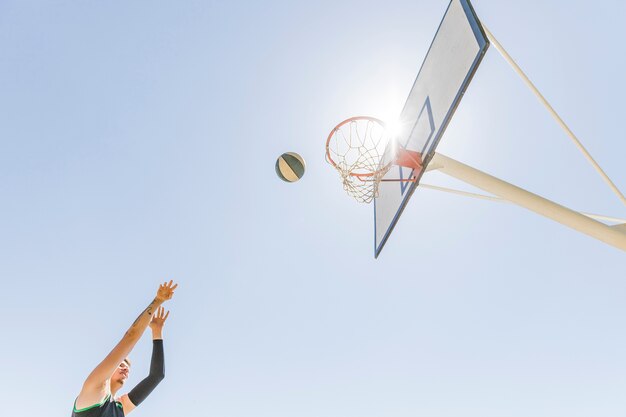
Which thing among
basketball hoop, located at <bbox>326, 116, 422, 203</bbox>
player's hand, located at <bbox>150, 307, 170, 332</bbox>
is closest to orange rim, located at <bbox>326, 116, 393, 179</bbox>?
basketball hoop, located at <bbox>326, 116, 422, 203</bbox>

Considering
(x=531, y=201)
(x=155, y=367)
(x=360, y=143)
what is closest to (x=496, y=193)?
(x=531, y=201)

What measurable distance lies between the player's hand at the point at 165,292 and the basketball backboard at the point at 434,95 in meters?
2.51

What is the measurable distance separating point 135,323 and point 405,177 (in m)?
3.27

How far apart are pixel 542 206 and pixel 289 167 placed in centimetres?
316

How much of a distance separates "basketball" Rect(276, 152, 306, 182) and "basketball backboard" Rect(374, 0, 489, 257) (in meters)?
1.10

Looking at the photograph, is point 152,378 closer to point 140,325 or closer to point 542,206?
point 140,325

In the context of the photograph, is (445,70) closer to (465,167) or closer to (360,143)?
(465,167)

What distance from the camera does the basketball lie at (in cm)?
589

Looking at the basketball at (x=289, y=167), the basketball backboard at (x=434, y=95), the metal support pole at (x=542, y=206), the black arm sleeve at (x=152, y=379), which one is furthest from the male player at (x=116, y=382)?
the basketball at (x=289, y=167)

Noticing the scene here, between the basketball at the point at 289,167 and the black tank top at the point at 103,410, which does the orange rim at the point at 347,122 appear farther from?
the black tank top at the point at 103,410

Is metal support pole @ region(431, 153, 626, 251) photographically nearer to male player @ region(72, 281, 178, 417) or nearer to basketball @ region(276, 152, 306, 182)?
basketball @ region(276, 152, 306, 182)

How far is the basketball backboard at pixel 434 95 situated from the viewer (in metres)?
3.79

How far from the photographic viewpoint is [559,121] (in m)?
3.99

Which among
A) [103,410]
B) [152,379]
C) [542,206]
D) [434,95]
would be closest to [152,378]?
[152,379]
